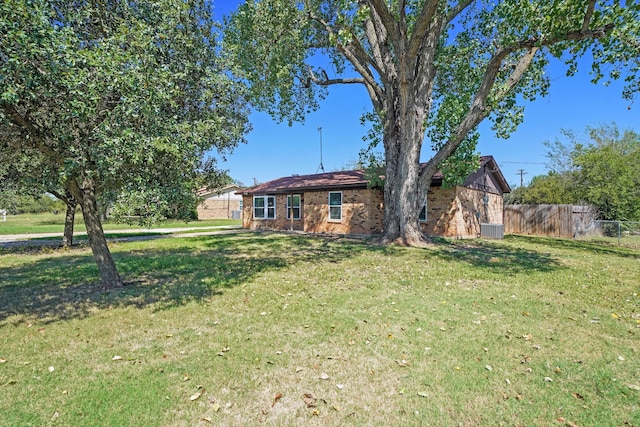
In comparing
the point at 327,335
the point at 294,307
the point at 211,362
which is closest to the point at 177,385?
the point at 211,362

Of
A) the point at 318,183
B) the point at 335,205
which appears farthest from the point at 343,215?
the point at 318,183

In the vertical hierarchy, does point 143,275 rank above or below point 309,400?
above

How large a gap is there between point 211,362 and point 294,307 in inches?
76.5

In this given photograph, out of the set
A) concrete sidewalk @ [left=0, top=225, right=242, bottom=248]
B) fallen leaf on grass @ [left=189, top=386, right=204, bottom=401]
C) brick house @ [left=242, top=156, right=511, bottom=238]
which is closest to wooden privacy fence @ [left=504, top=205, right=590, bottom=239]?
brick house @ [left=242, top=156, right=511, bottom=238]

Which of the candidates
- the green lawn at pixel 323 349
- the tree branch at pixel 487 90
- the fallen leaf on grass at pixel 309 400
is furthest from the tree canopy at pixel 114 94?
the tree branch at pixel 487 90

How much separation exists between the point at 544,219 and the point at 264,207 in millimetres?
16342

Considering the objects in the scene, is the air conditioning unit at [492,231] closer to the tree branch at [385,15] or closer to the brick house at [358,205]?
the brick house at [358,205]

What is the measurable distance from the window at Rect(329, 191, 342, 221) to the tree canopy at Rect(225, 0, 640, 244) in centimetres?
449

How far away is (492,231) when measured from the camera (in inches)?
636

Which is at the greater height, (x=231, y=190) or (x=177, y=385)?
(x=231, y=190)

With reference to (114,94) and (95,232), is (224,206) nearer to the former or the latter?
(95,232)

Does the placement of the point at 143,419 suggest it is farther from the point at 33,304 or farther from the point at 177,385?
the point at 33,304

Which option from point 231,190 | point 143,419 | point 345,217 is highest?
point 231,190

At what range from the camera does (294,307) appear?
5.36 meters
